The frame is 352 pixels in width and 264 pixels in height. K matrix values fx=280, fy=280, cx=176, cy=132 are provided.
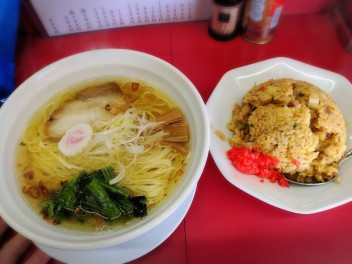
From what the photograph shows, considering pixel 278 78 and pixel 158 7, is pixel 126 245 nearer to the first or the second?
pixel 278 78

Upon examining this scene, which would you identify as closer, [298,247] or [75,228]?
[75,228]

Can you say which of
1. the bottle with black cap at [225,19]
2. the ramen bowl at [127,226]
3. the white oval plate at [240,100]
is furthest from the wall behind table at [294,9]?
the ramen bowl at [127,226]

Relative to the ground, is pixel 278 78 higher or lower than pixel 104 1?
lower

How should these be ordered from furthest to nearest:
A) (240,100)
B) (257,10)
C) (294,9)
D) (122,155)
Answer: (294,9), (257,10), (240,100), (122,155)

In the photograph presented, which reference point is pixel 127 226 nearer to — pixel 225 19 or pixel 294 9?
pixel 225 19

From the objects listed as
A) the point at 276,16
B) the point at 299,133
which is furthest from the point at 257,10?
the point at 299,133

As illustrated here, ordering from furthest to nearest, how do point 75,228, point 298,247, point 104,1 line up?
point 104,1 → point 298,247 → point 75,228

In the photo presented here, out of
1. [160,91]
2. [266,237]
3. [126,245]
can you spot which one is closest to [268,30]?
[160,91]
